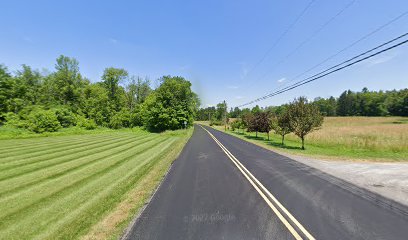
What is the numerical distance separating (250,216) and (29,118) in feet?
183

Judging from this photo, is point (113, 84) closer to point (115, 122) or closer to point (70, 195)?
point (115, 122)

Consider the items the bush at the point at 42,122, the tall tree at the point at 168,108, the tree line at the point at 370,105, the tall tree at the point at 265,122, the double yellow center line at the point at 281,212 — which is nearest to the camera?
the double yellow center line at the point at 281,212

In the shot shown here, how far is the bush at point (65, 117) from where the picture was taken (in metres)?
52.0

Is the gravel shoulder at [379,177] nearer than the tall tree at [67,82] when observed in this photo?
Yes

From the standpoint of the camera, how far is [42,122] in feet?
148

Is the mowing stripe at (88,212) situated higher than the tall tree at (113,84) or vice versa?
the tall tree at (113,84)

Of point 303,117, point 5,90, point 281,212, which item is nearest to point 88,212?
point 281,212

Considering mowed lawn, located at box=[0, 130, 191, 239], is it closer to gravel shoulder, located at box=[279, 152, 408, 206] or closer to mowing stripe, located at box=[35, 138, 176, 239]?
mowing stripe, located at box=[35, 138, 176, 239]

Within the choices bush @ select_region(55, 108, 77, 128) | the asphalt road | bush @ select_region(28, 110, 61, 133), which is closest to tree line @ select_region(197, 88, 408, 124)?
bush @ select_region(55, 108, 77, 128)

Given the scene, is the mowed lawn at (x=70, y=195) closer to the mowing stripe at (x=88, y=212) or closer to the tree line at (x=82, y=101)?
the mowing stripe at (x=88, y=212)

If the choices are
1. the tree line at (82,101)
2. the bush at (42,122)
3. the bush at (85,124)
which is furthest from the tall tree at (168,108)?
the bush at (42,122)

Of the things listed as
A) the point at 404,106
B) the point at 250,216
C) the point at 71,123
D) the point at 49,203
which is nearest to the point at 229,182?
the point at 250,216

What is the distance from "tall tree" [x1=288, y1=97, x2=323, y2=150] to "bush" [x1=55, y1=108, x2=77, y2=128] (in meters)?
52.4

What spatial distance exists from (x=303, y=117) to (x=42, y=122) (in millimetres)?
49737
